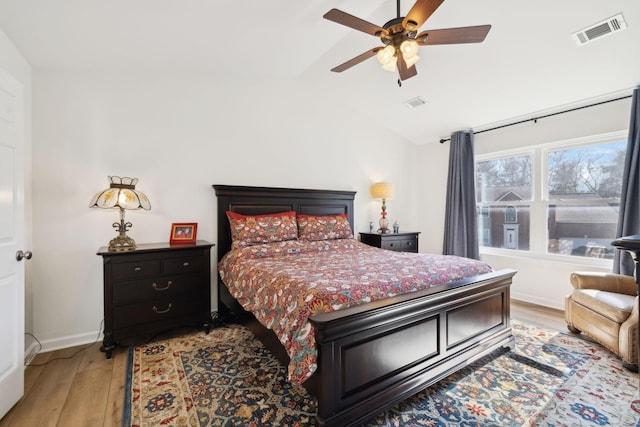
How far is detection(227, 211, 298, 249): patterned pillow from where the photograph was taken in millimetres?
2957

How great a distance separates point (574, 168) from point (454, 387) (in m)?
3.11

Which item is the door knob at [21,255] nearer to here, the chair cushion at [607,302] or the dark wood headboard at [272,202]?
the dark wood headboard at [272,202]

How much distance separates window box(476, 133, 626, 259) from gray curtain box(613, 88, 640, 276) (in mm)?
320

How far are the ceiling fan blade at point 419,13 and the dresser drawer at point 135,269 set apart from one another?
2.68 m

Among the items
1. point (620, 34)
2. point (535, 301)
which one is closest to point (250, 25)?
point (620, 34)

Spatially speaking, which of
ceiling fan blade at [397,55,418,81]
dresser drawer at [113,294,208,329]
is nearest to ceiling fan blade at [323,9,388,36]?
ceiling fan blade at [397,55,418,81]

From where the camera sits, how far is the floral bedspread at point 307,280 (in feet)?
4.84

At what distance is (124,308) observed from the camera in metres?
2.36

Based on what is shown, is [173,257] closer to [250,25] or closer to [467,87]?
[250,25]

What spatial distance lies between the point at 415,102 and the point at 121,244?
371cm

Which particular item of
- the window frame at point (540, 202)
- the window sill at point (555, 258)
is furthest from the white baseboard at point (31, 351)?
the window frame at point (540, 202)

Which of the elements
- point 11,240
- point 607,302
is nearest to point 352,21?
point 11,240

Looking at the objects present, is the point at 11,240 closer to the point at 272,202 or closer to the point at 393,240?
the point at 272,202

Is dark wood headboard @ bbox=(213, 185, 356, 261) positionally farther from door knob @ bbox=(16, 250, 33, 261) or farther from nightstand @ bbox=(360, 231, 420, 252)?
door knob @ bbox=(16, 250, 33, 261)
